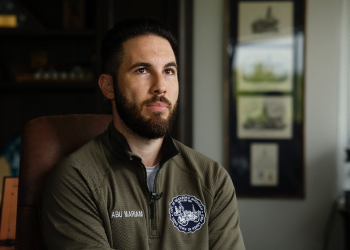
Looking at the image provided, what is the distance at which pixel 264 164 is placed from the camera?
8.84ft

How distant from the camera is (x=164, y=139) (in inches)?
52.8

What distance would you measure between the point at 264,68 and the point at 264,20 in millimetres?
355

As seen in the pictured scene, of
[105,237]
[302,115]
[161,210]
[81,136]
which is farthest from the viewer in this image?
[302,115]

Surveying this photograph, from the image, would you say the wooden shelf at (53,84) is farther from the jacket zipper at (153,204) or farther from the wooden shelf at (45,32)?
the jacket zipper at (153,204)

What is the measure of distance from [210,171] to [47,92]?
6.34ft

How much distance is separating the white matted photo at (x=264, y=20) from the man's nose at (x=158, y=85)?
160 centimetres

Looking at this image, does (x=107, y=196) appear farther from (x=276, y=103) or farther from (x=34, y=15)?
(x=34, y=15)

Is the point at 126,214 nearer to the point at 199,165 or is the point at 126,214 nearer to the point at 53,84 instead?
the point at 199,165

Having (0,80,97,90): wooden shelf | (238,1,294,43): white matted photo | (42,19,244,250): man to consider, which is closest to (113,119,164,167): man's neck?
(42,19,244,250): man

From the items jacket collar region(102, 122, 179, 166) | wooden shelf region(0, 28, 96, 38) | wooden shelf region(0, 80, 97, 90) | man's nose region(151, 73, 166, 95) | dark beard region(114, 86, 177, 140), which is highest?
wooden shelf region(0, 28, 96, 38)

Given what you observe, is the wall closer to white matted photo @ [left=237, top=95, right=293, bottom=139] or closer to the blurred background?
the blurred background

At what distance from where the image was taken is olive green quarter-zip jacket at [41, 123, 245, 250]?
108 centimetres

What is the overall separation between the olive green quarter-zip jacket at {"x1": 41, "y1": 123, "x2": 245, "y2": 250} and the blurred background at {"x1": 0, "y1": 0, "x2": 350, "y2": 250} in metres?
1.17

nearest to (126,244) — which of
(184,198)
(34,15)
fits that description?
(184,198)
